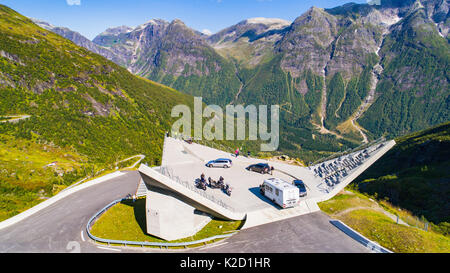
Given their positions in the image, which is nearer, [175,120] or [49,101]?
[49,101]

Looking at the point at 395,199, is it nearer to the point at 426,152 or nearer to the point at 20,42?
the point at 426,152

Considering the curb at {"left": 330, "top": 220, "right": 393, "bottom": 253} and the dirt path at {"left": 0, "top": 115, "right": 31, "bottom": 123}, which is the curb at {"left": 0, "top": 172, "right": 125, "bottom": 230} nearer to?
the curb at {"left": 330, "top": 220, "right": 393, "bottom": 253}

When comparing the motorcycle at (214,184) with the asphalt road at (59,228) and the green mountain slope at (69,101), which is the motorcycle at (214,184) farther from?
the green mountain slope at (69,101)

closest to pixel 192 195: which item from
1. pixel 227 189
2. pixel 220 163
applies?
pixel 227 189

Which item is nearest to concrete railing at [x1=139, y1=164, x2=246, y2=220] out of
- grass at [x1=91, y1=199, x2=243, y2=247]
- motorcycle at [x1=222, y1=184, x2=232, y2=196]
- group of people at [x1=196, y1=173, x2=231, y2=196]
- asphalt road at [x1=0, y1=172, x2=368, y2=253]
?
grass at [x1=91, y1=199, x2=243, y2=247]

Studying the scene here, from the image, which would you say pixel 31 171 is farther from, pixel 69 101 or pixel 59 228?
pixel 69 101

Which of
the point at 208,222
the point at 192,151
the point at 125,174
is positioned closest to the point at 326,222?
the point at 208,222

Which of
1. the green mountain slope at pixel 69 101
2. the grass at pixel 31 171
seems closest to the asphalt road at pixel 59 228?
the grass at pixel 31 171
